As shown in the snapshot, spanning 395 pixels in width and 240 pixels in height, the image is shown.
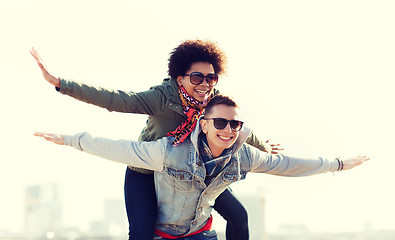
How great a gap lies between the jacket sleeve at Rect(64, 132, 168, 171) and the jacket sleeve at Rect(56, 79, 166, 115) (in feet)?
1.13

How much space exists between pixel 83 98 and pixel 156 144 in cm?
79

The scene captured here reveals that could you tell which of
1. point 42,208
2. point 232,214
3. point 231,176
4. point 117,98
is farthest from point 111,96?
point 42,208

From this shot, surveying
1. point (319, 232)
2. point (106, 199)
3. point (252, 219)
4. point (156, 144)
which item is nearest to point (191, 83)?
point (156, 144)

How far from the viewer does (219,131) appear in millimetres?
5672

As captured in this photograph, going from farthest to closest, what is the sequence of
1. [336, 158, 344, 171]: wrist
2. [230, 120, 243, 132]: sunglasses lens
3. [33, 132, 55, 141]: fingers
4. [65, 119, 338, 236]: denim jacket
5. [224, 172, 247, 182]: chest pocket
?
1. [336, 158, 344, 171]: wrist
2. [224, 172, 247, 182]: chest pocket
3. [230, 120, 243, 132]: sunglasses lens
4. [65, 119, 338, 236]: denim jacket
5. [33, 132, 55, 141]: fingers

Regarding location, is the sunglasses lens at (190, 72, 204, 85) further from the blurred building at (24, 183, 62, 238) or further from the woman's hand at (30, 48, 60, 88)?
the blurred building at (24, 183, 62, 238)

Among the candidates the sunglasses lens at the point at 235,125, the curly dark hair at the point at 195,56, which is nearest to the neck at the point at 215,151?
the sunglasses lens at the point at 235,125

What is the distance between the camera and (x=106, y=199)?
177m

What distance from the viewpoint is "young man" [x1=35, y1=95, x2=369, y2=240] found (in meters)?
5.51

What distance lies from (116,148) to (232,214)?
1447 millimetres

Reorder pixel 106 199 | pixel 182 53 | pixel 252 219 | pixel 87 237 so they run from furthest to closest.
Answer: pixel 106 199 → pixel 252 219 → pixel 87 237 → pixel 182 53

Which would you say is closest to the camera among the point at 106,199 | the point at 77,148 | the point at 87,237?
the point at 77,148

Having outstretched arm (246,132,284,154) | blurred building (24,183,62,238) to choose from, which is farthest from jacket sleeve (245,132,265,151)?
blurred building (24,183,62,238)

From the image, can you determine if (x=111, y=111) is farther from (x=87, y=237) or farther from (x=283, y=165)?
(x=87, y=237)
